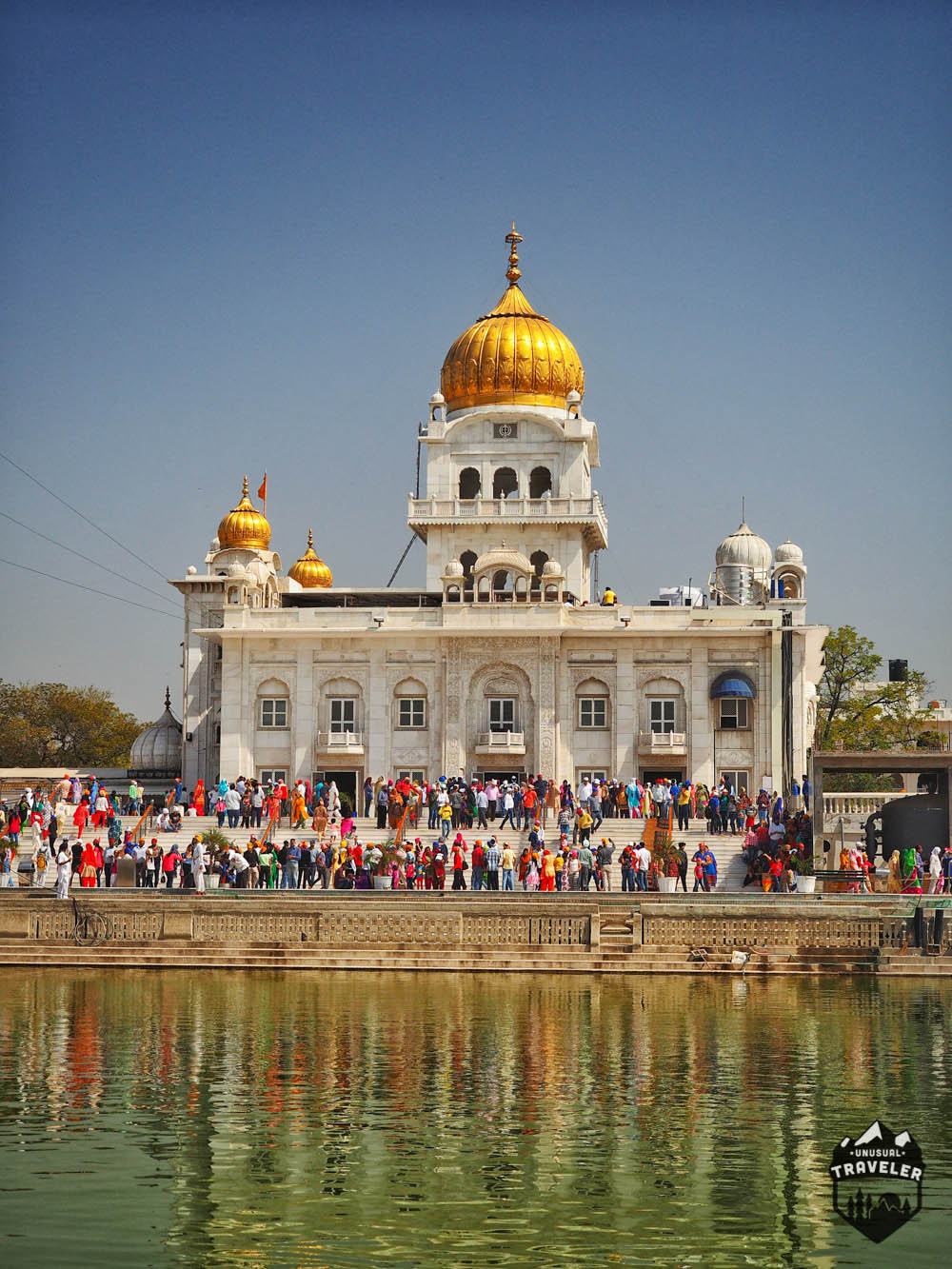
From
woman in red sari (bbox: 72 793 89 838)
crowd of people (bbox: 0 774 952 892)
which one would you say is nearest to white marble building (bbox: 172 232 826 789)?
crowd of people (bbox: 0 774 952 892)

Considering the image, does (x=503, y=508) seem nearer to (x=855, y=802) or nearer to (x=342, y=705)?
(x=342, y=705)

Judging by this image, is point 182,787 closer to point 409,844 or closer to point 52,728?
point 409,844

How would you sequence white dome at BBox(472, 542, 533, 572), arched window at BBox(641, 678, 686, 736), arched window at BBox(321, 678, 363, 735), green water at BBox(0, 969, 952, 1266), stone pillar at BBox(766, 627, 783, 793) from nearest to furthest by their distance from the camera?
green water at BBox(0, 969, 952, 1266) < stone pillar at BBox(766, 627, 783, 793) < arched window at BBox(641, 678, 686, 736) < arched window at BBox(321, 678, 363, 735) < white dome at BBox(472, 542, 533, 572)

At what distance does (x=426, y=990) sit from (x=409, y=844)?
9.86 m

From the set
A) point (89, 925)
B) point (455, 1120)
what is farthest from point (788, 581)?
point (455, 1120)

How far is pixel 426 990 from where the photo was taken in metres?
25.2

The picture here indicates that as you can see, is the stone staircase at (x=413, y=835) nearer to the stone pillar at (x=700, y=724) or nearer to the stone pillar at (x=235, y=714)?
the stone pillar at (x=700, y=724)

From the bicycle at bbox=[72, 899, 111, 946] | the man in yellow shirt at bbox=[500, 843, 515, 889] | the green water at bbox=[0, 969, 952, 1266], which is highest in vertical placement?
the man in yellow shirt at bbox=[500, 843, 515, 889]

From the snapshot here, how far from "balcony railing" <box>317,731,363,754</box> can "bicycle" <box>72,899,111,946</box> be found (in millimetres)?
17245

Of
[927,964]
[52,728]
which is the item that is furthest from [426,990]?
[52,728]

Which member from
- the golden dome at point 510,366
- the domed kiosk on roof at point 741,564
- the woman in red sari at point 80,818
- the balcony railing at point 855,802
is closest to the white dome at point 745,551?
the domed kiosk on roof at point 741,564

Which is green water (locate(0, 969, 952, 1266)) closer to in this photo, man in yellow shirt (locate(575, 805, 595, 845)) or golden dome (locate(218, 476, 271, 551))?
man in yellow shirt (locate(575, 805, 595, 845))

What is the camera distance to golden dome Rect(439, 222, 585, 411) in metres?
52.3

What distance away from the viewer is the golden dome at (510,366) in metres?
52.3
